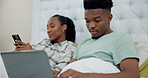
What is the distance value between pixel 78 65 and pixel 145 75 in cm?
48

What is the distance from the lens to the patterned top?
128 centimetres

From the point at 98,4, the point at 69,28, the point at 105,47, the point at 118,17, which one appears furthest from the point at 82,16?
the point at 105,47

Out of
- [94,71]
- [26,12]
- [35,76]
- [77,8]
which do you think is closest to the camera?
[35,76]

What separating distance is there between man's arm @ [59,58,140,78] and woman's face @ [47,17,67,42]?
0.71 meters

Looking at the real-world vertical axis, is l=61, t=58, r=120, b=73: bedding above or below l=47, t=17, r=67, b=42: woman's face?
above

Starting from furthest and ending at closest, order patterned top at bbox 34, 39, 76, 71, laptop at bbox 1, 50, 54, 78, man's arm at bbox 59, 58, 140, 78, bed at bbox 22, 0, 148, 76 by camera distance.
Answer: bed at bbox 22, 0, 148, 76, patterned top at bbox 34, 39, 76, 71, man's arm at bbox 59, 58, 140, 78, laptop at bbox 1, 50, 54, 78

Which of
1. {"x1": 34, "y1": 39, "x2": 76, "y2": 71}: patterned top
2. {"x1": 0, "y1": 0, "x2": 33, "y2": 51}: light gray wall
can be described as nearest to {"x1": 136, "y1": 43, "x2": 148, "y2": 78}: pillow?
{"x1": 34, "y1": 39, "x2": 76, "y2": 71}: patterned top

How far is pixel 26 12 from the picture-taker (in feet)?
7.65

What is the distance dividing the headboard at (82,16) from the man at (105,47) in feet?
1.51

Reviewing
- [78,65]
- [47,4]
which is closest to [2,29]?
[47,4]

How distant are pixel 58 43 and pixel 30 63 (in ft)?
2.71

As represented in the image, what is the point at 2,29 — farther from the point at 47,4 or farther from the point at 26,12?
the point at 47,4

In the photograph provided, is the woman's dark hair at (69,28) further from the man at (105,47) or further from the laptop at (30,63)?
the laptop at (30,63)

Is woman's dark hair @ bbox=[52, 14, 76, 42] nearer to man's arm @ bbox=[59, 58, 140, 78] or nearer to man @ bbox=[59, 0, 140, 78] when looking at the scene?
man @ bbox=[59, 0, 140, 78]
